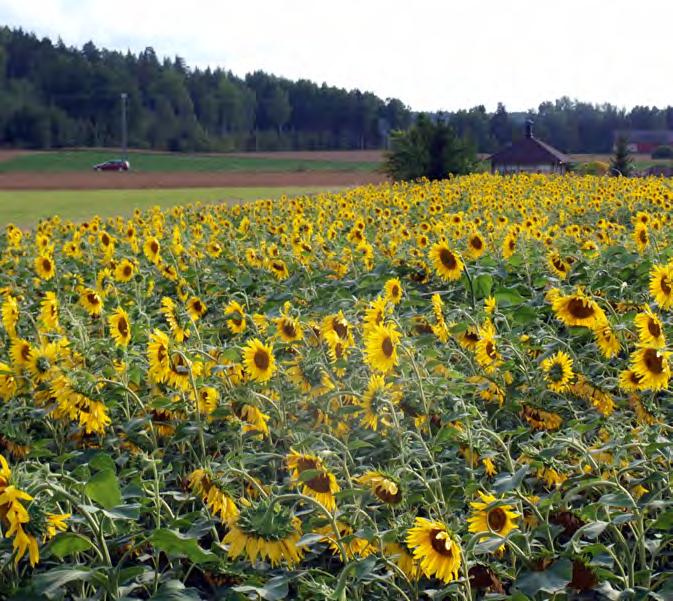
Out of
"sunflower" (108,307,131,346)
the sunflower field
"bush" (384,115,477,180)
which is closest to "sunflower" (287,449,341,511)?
the sunflower field

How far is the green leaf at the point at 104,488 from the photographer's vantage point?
2.21m

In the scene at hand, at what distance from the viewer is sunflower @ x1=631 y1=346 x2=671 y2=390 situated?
325cm

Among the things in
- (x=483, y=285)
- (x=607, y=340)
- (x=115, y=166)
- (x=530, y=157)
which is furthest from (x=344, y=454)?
(x=115, y=166)

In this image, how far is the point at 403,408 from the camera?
337cm

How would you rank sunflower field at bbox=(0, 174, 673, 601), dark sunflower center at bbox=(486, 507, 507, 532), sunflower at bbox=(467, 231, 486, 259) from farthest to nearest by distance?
sunflower at bbox=(467, 231, 486, 259) < dark sunflower center at bbox=(486, 507, 507, 532) < sunflower field at bbox=(0, 174, 673, 601)

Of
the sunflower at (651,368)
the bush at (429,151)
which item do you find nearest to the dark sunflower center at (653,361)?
the sunflower at (651,368)

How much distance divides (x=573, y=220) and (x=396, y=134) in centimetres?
1625

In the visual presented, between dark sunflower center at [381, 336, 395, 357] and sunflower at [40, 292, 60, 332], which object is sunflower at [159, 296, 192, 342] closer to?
sunflower at [40, 292, 60, 332]

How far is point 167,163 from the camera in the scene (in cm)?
6431

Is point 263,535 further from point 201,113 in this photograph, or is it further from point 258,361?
point 201,113

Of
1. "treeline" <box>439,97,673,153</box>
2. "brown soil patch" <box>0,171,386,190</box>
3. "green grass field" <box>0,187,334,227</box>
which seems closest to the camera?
"green grass field" <box>0,187,334,227</box>

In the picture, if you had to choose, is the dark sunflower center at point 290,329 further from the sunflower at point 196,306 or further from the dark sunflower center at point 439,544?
the dark sunflower center at point 439,544

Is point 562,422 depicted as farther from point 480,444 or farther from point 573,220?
point 573,220

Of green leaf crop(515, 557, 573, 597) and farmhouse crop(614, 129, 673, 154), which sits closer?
green leaf crop(515, 557, 573, 597)
